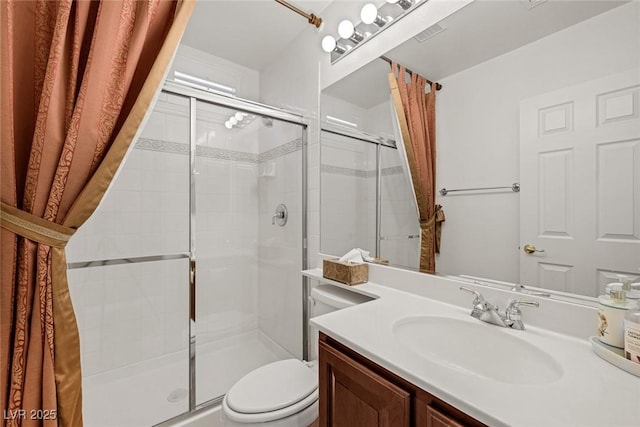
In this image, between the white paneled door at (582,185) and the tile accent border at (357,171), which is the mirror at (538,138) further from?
the tile accent border at (357,171)

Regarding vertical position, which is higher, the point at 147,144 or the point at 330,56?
the point at 330,56

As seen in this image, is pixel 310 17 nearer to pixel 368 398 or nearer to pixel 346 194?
pixel 346 194

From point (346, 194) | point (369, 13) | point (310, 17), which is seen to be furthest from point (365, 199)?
point (310, 17)

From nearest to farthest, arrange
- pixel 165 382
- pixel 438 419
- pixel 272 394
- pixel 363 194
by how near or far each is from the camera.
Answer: pixel 438 419
pixel 272 394
pixel 363 194
pixel 165 382

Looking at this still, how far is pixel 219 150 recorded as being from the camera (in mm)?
2078

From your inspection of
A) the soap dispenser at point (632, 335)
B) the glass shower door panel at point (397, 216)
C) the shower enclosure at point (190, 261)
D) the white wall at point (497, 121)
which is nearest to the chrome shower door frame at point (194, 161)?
the shower enclosure at point (190, 261)

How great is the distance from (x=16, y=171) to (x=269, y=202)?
1.41m

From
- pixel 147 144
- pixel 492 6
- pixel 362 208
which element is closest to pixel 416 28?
pixel 492 6

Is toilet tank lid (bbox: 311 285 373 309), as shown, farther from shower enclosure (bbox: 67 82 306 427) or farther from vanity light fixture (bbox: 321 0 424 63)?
vanity light fixture (bbox: 321 0 424 63)

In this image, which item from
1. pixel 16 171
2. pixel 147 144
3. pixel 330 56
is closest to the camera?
pixel 16 171

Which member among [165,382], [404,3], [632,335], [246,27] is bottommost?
[165,382]

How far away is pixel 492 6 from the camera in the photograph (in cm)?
93

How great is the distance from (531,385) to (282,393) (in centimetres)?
91

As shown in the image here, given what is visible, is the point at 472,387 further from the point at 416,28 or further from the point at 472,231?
the point at 416,28
